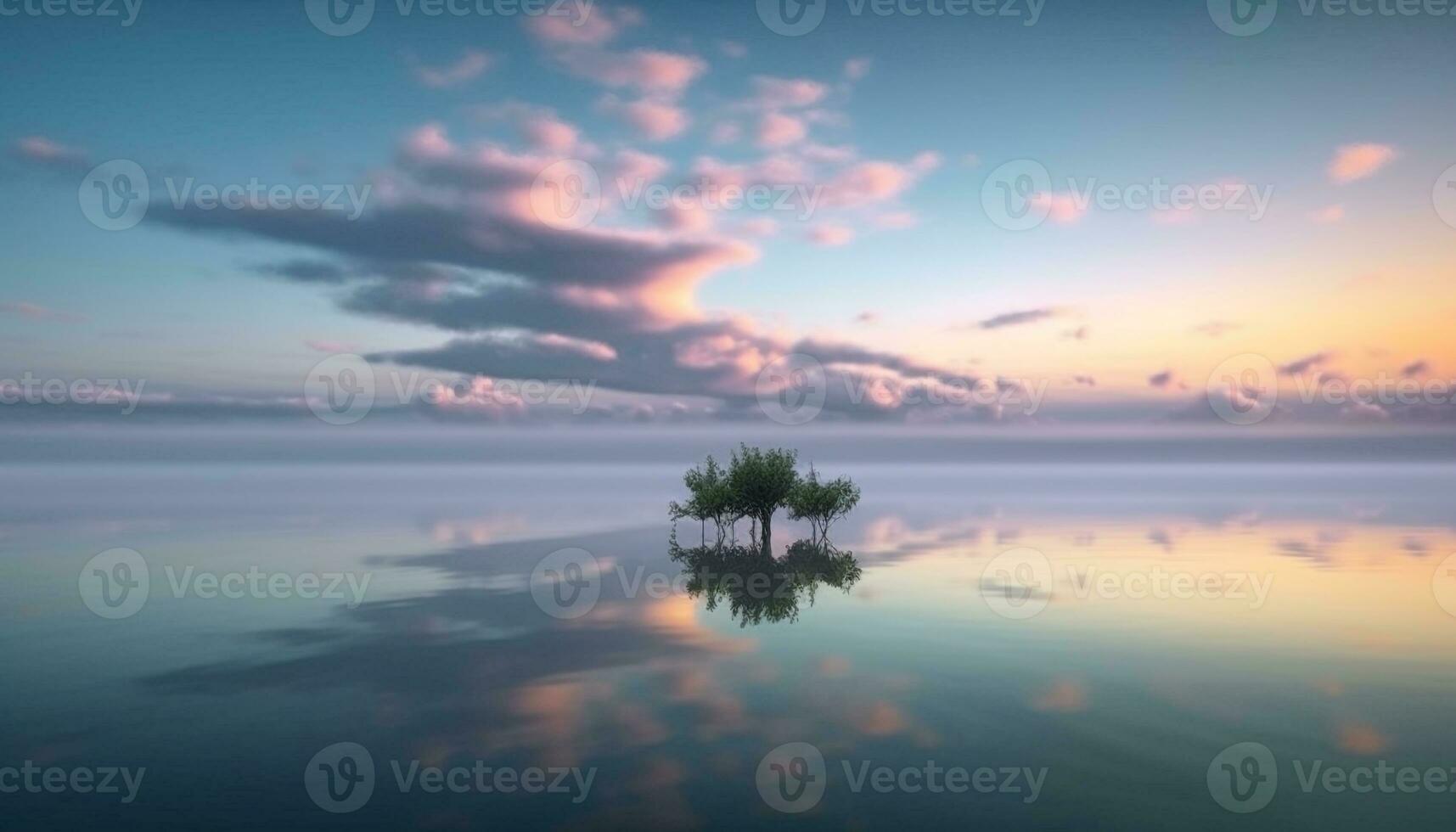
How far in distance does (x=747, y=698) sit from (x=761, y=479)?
45216 millimetres

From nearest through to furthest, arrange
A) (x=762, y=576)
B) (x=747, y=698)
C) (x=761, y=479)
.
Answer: (x=747, y=698) < (x=762, y=576) < (x=761, y=479)

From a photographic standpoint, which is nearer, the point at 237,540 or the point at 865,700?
the point at 865,700

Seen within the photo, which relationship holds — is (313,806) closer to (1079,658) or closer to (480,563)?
(1079,658)

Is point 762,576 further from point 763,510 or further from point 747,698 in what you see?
point 747,698

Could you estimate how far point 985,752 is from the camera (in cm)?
2694

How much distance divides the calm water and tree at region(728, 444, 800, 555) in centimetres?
1195

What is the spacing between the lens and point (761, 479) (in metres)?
77.9

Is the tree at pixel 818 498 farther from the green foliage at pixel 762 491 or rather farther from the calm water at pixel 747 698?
the calm water at pixel 747 698

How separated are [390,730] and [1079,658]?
104 ft

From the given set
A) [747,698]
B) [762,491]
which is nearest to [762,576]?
[762,491]

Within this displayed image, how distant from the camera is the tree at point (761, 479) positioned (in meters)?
77.2

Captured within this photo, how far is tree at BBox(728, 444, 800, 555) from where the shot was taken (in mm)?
77250

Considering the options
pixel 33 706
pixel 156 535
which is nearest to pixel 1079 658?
pixel 33 706

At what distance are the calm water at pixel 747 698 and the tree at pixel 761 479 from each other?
470 inches
